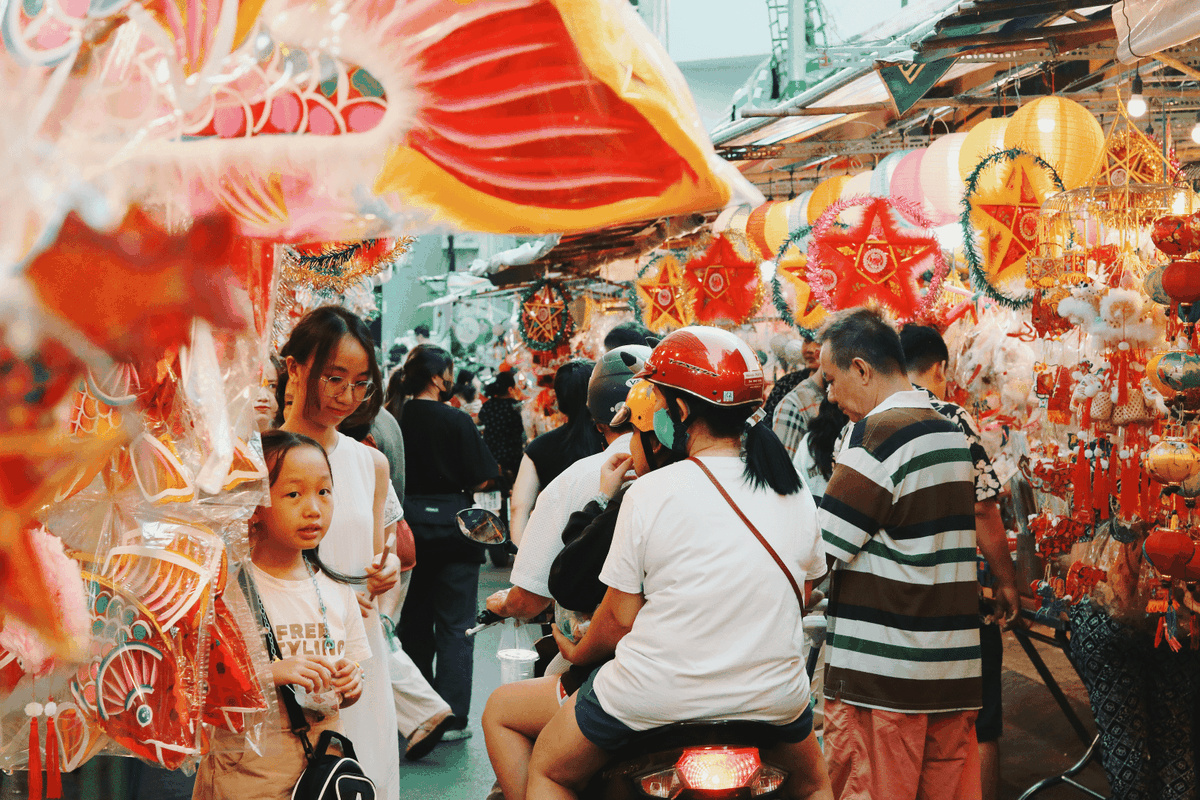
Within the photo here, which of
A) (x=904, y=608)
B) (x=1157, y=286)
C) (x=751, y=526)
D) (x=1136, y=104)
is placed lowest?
(x=904, y=608)

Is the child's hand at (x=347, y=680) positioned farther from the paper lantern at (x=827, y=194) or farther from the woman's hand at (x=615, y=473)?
the paper lantern at (x=827, y=194)

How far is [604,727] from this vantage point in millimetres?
2373

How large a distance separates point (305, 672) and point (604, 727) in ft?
2.29

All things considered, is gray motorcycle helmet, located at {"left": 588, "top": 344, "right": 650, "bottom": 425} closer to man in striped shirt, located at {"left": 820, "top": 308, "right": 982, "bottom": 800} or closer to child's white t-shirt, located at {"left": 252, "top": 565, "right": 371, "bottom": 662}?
man in striped shirt, located at {"left": 820, "top": 308, "right": 982, "bottom": 800}

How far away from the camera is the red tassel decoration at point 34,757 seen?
1062mm

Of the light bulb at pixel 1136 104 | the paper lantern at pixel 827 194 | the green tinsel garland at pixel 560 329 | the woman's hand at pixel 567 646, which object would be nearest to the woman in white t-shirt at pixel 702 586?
the woman's hand at pixel 567 646

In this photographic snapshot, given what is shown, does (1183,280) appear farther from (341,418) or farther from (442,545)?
(442,545)

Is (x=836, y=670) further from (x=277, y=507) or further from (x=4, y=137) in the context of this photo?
(x=4, y=137)

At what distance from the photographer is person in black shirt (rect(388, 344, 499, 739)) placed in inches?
218

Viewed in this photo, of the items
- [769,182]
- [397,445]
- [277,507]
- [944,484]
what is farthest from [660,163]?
[769,182]

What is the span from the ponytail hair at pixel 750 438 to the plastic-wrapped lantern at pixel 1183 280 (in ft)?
5.04

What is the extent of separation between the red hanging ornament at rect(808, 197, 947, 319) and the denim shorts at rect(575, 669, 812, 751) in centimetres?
306

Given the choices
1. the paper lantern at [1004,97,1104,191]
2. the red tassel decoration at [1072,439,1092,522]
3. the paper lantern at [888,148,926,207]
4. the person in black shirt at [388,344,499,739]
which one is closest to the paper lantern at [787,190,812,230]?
the paper lantern at [888,148,926,207]

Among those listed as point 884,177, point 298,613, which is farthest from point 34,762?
point 884,177
